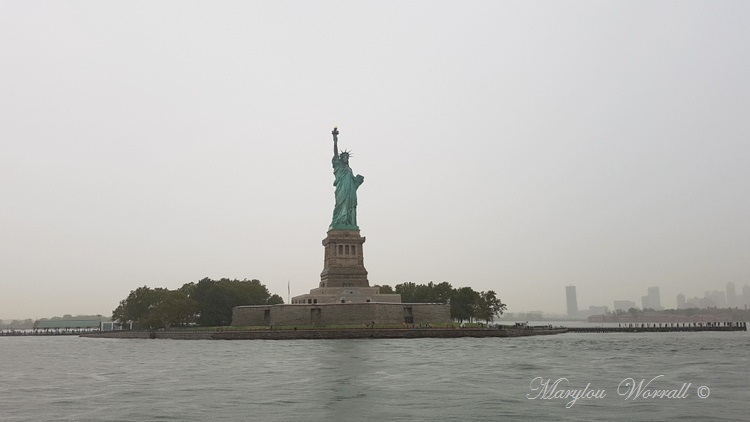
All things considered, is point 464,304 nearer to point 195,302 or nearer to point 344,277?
point 344,277

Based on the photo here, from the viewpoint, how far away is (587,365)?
44562 millimetres

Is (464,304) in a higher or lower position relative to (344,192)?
lower

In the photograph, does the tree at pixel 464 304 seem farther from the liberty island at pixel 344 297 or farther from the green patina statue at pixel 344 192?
the green patina statue at pixel 344 192

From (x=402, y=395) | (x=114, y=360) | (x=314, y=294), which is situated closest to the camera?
(x=402, y=395)

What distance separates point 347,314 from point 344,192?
829 inches

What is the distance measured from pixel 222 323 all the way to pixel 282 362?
72447 mm

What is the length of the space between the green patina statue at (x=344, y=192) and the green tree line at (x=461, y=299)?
28647mm

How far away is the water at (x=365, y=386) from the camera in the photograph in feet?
84.5

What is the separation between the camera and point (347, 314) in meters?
89.0

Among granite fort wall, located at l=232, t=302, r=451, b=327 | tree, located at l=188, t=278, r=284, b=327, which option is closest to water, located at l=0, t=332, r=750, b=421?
granite fort wall, located at l=232, t=302, r=451, b=327

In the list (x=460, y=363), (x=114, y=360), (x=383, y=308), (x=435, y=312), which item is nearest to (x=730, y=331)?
(x=435, y=312)

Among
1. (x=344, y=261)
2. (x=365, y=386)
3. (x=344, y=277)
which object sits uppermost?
(x=344, y=261)

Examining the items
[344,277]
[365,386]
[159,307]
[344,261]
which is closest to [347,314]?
[344,277]

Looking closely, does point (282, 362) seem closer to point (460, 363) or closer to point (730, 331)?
point (460, 363)
